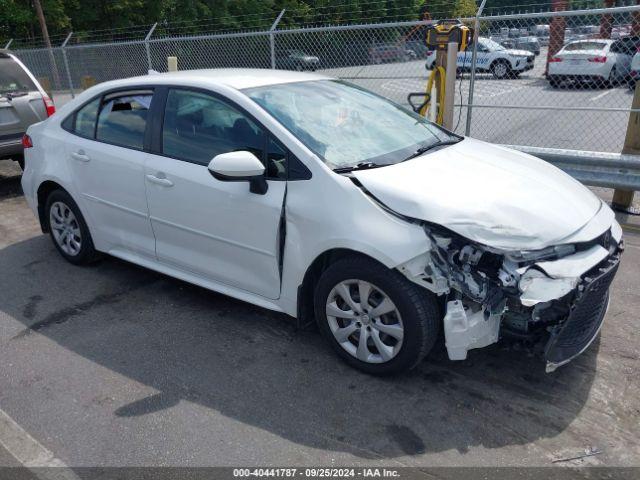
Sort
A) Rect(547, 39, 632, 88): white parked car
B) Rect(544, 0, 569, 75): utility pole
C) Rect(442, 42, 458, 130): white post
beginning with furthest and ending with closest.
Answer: Rect(547, 39, 632, 88): white parked car, Rect(544, 0, 569, 75): utility pole, Rect(442, 42, 458, 130): white post

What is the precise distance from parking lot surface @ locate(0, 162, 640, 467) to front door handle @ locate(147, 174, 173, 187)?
0.94 metres

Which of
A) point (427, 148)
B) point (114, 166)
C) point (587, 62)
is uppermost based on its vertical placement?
point (427, 148)

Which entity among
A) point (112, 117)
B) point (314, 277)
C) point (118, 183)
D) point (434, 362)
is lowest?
point (434, 362)

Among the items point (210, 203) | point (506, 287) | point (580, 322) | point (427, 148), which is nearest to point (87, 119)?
point (210, 203)

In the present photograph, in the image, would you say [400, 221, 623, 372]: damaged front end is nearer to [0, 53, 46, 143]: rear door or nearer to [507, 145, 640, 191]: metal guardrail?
[507, 145, 640, 191]: metal guardrail

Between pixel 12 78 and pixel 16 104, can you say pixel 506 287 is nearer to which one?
pixel 16 104

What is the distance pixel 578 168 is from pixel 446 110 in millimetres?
1734

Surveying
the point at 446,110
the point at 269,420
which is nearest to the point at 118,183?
the point at 269,420

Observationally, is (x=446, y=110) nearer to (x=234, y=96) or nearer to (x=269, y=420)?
(x=234, y=96)

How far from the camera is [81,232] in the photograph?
4.64 m

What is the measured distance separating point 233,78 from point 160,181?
0.87 metres

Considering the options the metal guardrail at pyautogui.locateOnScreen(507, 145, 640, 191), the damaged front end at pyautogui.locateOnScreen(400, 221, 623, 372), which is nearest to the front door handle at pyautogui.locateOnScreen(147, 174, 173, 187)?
the damaged front end at pyautogui.locateOnScreen(400, 221, 623, 372)

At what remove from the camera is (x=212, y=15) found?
26734 mm

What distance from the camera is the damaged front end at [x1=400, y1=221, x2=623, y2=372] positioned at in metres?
2.76
